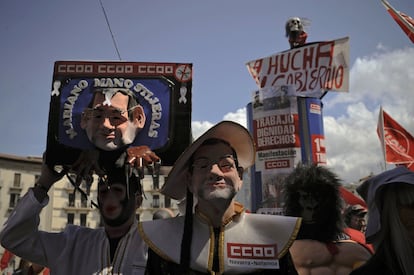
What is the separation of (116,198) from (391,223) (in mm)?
1722

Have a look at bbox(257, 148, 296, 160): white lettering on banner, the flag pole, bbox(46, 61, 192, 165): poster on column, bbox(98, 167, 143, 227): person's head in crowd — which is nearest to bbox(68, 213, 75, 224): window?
bbox(257, 148, 296, 160): white lettering on banner

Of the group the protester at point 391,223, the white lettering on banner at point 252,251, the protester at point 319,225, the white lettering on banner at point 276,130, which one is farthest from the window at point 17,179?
the protester at point 391,223

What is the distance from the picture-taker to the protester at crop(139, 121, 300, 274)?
187 centimetres

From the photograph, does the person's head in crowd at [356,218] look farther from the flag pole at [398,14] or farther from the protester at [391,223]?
the protester at [391,223]

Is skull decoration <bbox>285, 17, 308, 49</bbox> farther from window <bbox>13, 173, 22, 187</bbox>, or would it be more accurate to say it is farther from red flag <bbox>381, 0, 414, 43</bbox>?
window <bbox>13, 173, 22, 187</bbox>

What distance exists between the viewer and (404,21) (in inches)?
192

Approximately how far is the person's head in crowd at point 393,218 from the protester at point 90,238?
144 cm

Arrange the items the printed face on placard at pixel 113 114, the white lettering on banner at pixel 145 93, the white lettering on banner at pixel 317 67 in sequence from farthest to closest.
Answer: the white lettering on banner at pixel 317 67
the white lettering on banner at pixel 145 93
the printed face on placard at pixel 113 114

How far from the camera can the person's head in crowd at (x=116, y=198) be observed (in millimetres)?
2365

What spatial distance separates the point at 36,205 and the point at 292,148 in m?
5.53

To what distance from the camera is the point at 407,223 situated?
198cm

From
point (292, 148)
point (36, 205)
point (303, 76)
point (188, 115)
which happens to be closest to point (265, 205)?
point (292, 148)

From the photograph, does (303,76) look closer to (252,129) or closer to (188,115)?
(252,129)

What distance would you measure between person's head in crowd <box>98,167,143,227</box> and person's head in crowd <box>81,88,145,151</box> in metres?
0.20
